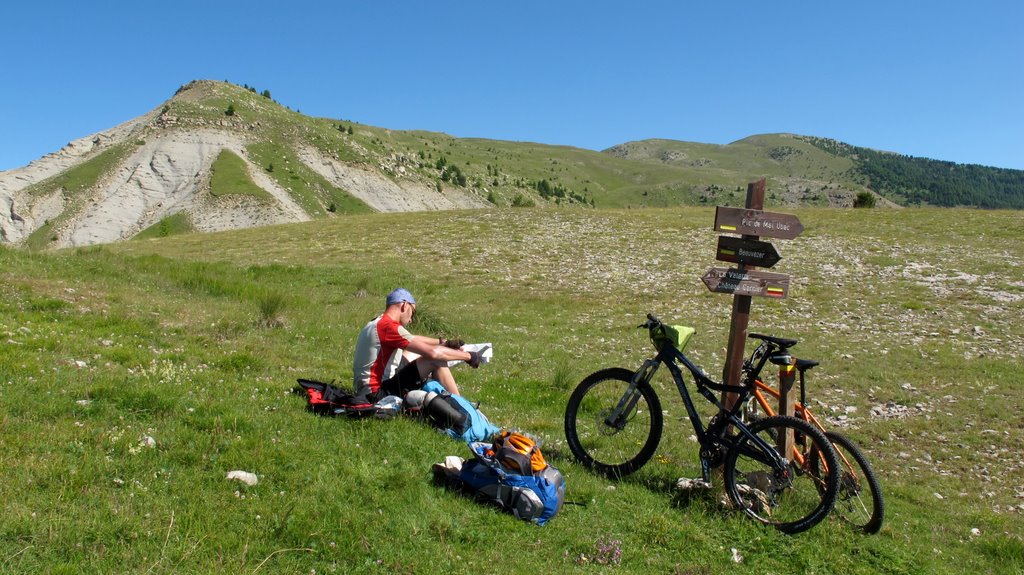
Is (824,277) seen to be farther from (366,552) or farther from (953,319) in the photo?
(366,552)

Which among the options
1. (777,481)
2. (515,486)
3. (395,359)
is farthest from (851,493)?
(395,359)

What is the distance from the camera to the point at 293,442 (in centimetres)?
642

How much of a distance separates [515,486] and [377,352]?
129 inches

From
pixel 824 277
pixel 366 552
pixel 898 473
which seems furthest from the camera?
pixel 824 277

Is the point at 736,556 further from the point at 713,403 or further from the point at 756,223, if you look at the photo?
the point at 756,223

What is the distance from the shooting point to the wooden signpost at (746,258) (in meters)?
7.41

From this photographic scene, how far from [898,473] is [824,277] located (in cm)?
1761

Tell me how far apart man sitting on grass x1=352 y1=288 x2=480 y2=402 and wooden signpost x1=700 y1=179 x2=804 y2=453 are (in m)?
3.40

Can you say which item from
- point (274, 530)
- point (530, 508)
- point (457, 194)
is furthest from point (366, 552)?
point (457, 194)

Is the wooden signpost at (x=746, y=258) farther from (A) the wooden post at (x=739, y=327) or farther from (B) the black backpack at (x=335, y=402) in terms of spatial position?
(B) the black backpack at (x=335, y=402)

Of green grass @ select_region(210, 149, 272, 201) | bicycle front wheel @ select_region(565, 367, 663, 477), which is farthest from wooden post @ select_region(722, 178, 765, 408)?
green grass @ select_region(210, 149, 272, 201)

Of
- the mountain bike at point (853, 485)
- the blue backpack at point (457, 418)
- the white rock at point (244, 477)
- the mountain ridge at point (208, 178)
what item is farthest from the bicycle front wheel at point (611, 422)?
the mountain ridge at point (208, 178)

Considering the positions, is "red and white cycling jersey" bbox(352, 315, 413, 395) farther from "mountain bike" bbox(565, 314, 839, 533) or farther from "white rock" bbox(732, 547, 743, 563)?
"white rock" bbox(732, 547, 743, 563)

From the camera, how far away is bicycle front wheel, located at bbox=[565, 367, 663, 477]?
7.29 m
